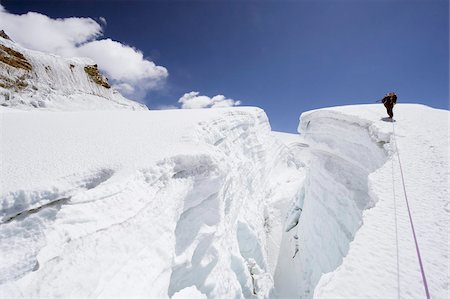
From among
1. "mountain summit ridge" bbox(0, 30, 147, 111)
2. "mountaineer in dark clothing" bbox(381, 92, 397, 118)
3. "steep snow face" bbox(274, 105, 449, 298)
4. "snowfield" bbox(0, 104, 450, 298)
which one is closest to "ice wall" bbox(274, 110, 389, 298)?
"steep snow face" bbox(274, 105, 449, 298)

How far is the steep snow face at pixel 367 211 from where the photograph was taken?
2222 mm

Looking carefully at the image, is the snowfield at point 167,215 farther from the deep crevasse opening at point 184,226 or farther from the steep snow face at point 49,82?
the steep snow face at point 49,82

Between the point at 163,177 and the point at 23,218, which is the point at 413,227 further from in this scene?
the point at 23,218

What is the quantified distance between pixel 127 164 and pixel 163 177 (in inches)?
19.6

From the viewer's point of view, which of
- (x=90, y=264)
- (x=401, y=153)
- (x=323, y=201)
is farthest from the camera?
(x=323, y=201)

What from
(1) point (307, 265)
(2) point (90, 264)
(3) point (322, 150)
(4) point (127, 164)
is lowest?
(1) point (307, 265)

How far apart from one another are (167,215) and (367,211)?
2.62m

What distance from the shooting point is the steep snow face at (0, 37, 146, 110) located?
25.1 metres

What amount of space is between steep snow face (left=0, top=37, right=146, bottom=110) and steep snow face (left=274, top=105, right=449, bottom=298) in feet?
75.6

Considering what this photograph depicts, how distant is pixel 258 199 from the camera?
955 cm

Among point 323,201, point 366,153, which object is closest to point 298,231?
point 323,201

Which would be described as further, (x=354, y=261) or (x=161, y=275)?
(x=161, y=275)

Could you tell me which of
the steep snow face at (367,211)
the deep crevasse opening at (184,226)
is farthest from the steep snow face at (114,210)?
the steep snow face at (367,211)

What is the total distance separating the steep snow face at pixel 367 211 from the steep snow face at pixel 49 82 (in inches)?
907
